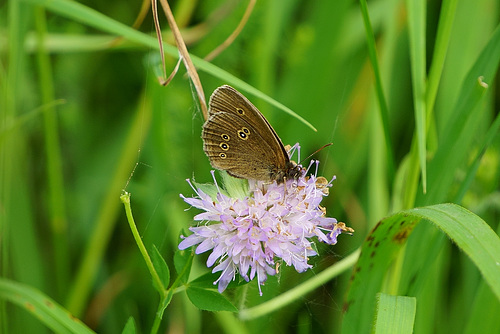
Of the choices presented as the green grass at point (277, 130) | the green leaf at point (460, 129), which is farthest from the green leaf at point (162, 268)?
the green leaf at point (460, 129)

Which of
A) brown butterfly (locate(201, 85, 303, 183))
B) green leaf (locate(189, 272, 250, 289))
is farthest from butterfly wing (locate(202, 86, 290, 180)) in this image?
green leaf (locate(189, 272, 250, 289))

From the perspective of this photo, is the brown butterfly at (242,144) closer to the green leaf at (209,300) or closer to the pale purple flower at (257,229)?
the pale purple flower at (257,229)

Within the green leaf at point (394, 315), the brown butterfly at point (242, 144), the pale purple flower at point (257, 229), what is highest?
the brown butterfly at point (242, 144)

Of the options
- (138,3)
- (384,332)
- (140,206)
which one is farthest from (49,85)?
(384,332)

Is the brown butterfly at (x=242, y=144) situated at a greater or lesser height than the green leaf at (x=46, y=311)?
greater

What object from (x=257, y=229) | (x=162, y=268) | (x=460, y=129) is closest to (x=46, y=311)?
(x=162, y=268)

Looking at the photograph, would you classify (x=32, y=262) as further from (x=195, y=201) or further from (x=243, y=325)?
(x=195, y=201)
